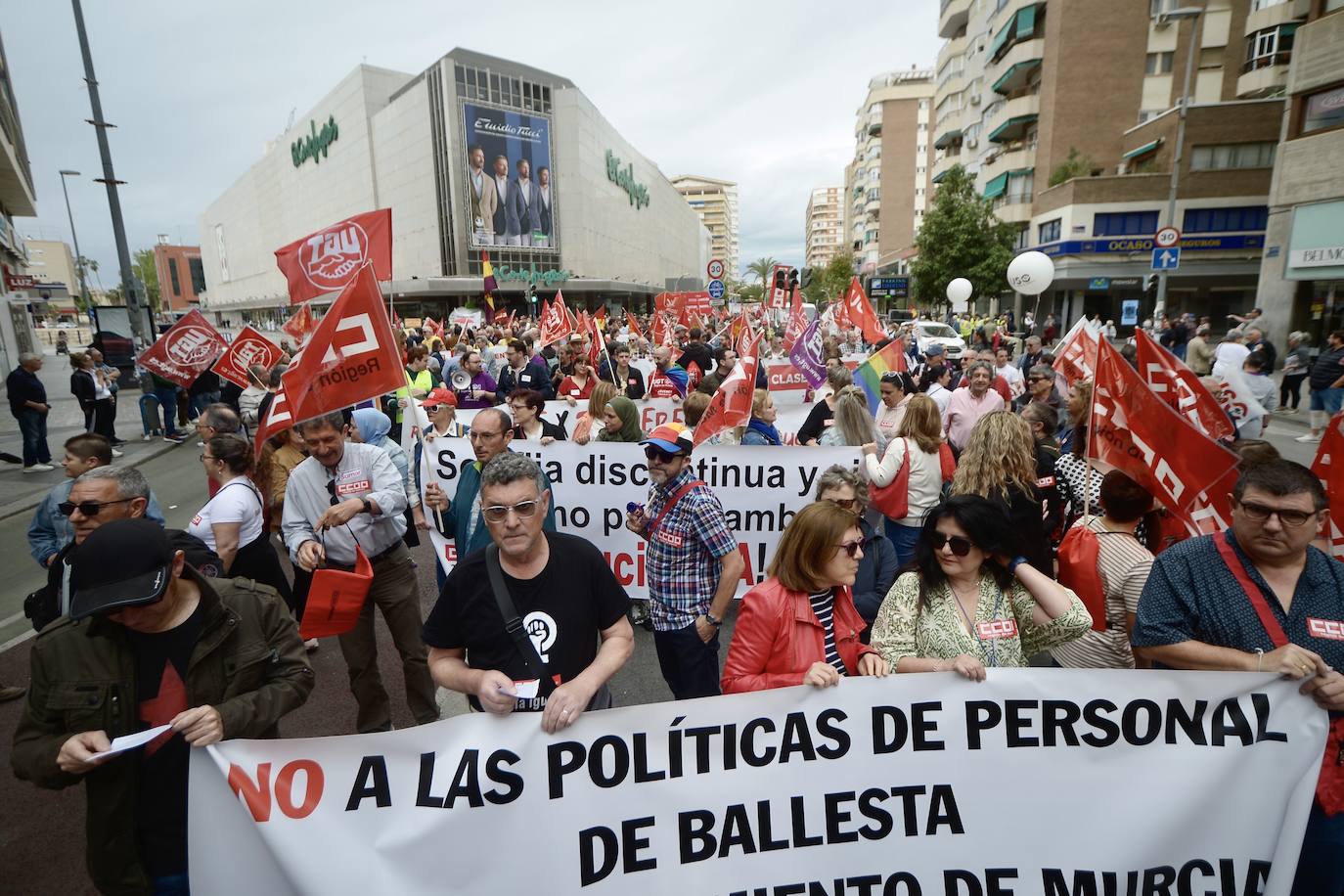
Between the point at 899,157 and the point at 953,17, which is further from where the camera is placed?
the point at 899,157

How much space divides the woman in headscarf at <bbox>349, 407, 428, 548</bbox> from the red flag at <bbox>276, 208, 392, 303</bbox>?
114 cm

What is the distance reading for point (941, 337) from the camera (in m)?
24.7

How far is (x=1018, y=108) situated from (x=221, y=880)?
4828 cm

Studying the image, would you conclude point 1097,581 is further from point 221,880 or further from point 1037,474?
point 221,880

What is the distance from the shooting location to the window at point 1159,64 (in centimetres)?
3669

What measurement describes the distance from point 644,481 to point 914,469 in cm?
204

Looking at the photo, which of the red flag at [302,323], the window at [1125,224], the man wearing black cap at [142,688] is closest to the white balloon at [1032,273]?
the red flag at [302,323]

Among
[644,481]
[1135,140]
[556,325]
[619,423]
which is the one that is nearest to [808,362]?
[619,423]

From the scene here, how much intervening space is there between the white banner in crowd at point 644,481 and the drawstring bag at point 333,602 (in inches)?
84.9

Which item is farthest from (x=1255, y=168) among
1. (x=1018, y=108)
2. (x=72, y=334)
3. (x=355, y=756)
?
(x=72, y=334)

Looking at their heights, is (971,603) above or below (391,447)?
below

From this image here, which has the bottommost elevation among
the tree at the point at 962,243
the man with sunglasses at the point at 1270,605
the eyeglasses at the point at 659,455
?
the man with sunglasses at the point at 1270,605

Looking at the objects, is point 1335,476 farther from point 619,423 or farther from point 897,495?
point 619,423

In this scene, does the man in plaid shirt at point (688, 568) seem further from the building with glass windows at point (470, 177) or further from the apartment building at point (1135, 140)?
the building with glass windows at point (470, 177)
